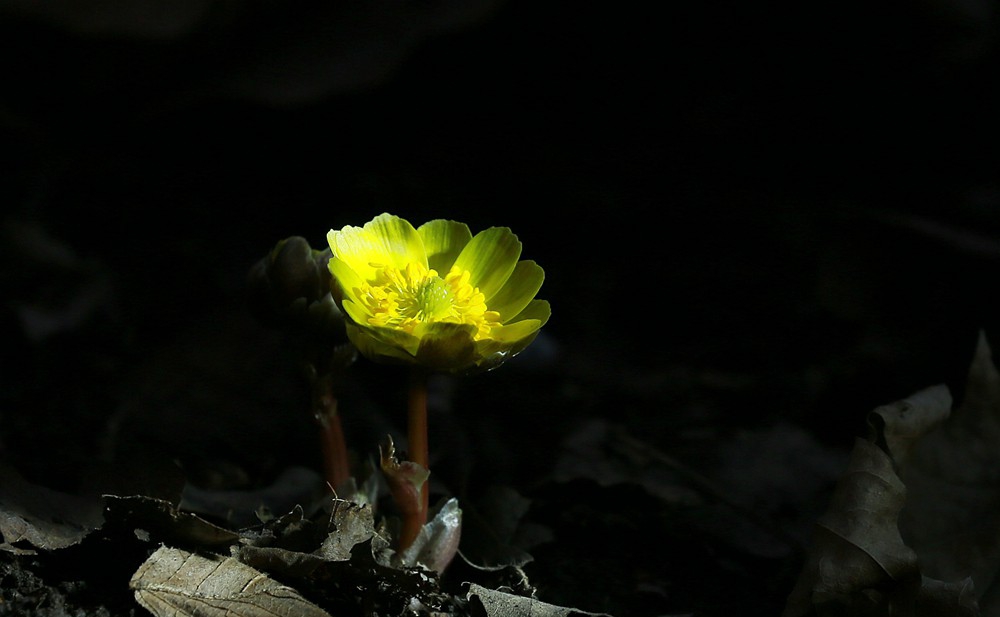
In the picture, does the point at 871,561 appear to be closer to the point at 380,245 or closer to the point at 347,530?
the point at 347,530

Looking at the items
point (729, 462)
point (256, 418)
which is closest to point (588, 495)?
point (729, 462)

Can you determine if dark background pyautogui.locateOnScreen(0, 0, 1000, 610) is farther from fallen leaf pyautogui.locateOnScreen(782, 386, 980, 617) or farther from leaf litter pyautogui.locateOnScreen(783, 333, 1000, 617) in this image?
fallen leaf pyautogui.locateOnScreen(782, 386, 980, 617)

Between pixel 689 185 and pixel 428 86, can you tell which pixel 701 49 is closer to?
pixel 689 185

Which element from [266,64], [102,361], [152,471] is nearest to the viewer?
[152,471]

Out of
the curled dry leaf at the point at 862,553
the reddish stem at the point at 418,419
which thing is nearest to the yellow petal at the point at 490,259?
the reddish stem at the point at 418,419

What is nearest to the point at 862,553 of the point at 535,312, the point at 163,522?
the point at 535,312

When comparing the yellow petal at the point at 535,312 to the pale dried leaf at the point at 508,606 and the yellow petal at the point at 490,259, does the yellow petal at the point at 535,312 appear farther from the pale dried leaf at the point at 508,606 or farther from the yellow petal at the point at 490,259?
the pale dried leaf at the point at 508,606
